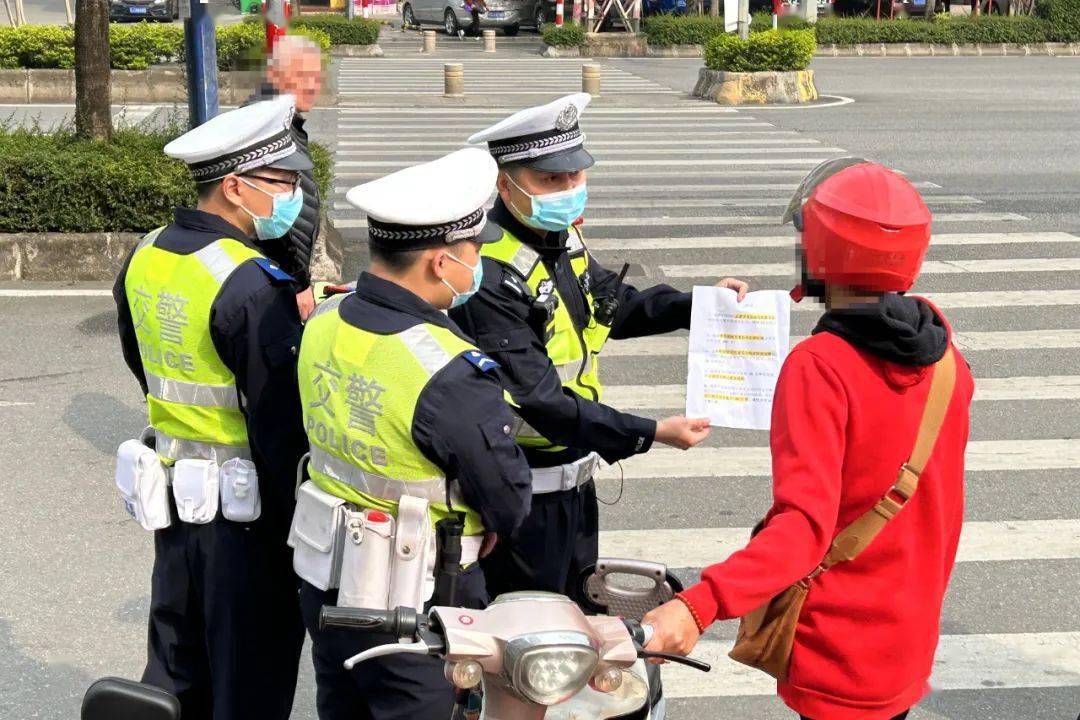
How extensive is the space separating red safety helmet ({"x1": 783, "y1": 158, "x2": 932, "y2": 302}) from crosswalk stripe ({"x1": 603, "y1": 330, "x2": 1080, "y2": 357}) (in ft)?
18.8

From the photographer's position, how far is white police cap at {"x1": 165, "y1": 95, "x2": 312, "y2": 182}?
361cm

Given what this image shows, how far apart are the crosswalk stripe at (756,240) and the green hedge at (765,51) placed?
422 inches

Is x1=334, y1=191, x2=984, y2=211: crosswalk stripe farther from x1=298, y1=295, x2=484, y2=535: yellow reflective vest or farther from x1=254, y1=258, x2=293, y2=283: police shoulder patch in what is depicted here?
x1=298, y1=295, x2=484, y2=535: yellow reflective vest

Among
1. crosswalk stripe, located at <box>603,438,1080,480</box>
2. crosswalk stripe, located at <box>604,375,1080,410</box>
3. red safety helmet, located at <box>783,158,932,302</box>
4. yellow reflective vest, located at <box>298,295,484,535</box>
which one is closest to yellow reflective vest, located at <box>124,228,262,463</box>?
yellow reflective vest, located at <box>298,295,484,535</box>

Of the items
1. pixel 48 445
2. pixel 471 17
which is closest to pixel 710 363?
pixel 48 445

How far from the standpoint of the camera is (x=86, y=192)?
9664 mm

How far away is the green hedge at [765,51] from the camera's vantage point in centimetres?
2156

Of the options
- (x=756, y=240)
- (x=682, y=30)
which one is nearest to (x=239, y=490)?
(x=756, y=240)

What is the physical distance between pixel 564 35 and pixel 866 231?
29.2 metres

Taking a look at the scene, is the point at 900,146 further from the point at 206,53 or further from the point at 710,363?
the point at 710,363

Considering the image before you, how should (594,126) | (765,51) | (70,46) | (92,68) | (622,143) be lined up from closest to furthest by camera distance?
(92,68) → (622,143) → (594,126) → (70,46) → (765,51)

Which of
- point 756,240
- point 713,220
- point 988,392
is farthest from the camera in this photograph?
point 713,220

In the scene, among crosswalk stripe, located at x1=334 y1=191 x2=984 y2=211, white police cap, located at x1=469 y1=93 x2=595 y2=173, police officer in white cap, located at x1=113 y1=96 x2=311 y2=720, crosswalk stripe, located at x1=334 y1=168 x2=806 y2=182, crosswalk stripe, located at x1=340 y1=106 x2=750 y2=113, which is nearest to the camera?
police officer in white cap, located at x1=113 y1=96 x2=311 y2=720

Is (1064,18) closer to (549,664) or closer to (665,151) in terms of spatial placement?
(665,151)
